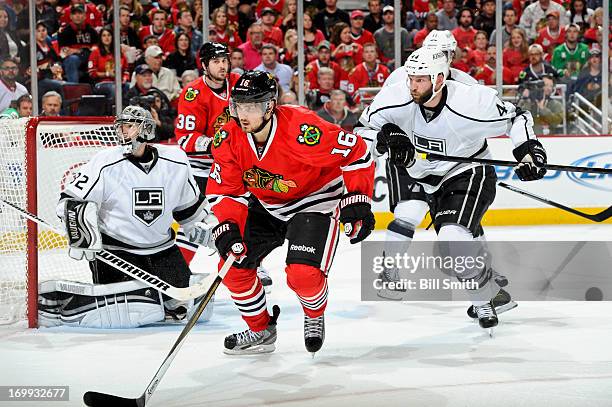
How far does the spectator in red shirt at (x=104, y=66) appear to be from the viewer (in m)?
7.10

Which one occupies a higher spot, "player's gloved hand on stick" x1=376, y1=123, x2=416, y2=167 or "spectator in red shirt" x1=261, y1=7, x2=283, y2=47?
"spectator in red shirt" x1=261, y1=7, x2=283, y2=47

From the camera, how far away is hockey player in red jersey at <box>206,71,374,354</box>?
3.34m

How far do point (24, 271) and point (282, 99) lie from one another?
3.28 meters

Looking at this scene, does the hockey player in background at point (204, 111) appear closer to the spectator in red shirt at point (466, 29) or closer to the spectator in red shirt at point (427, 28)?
the spectator in red shirt at point (427, 28)

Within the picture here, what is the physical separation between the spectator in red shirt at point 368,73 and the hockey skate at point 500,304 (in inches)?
133

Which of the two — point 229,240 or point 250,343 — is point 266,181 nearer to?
point 229,240

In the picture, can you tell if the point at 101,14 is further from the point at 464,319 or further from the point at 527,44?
the point at 464,319

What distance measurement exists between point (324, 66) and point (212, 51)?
8.62 ft

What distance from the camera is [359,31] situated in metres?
7.68

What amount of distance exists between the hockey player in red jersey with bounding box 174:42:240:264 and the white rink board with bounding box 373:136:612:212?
91.9 inches

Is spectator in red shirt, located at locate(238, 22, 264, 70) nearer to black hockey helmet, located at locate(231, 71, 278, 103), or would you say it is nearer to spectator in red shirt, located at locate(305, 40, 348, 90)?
spectator in red shirt, located at locate(305, 40, 348, 90)

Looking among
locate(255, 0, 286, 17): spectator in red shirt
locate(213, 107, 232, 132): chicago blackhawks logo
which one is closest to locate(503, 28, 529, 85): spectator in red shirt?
locate(255, 0, 286, 17): spectator in red shirt

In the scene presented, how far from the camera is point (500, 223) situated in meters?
7.42

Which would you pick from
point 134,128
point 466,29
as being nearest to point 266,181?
point 134,128
